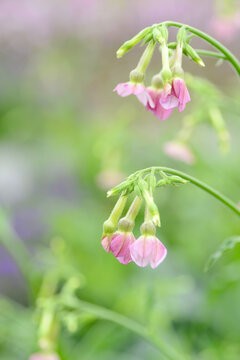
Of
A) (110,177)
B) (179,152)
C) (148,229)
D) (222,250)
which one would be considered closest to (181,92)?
(148,229)

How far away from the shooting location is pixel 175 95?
1.20 meters

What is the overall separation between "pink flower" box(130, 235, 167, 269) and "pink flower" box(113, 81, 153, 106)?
0.27 metres

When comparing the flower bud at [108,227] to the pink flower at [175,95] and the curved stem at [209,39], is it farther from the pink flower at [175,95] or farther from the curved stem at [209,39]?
the curved stem at [209,39]

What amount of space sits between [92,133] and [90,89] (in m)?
2.94

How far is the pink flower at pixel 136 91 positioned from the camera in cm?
124

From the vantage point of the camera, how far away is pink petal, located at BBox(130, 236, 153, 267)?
47.7 inches

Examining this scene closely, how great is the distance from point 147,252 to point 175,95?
0.31 metres

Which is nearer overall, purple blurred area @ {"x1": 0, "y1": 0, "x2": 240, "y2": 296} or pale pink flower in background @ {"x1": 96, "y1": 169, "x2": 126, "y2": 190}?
pale pink flower in background @ {"x1": 96, "y1": 169, "x2": 126, "y2": 190}

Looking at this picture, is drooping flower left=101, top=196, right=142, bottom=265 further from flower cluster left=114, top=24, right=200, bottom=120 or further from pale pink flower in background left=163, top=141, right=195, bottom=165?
pale pink flower in background left=163, top=141, right=195, bottom=165

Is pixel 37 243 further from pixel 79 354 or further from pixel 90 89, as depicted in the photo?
pixel 90 89

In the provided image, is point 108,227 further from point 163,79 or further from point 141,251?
point 163,79

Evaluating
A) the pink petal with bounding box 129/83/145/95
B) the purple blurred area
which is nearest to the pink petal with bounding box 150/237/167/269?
the pink petal with bounding box 129/83/145/95

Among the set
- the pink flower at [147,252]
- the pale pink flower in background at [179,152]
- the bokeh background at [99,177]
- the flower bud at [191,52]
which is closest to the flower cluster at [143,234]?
the pink flower at [147,252]

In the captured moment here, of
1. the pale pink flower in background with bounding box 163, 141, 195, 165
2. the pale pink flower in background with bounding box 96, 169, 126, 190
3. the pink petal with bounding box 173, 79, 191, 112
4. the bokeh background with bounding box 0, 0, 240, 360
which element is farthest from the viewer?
the pale pink flower in background with bounding box 96, 169, 126, 190
